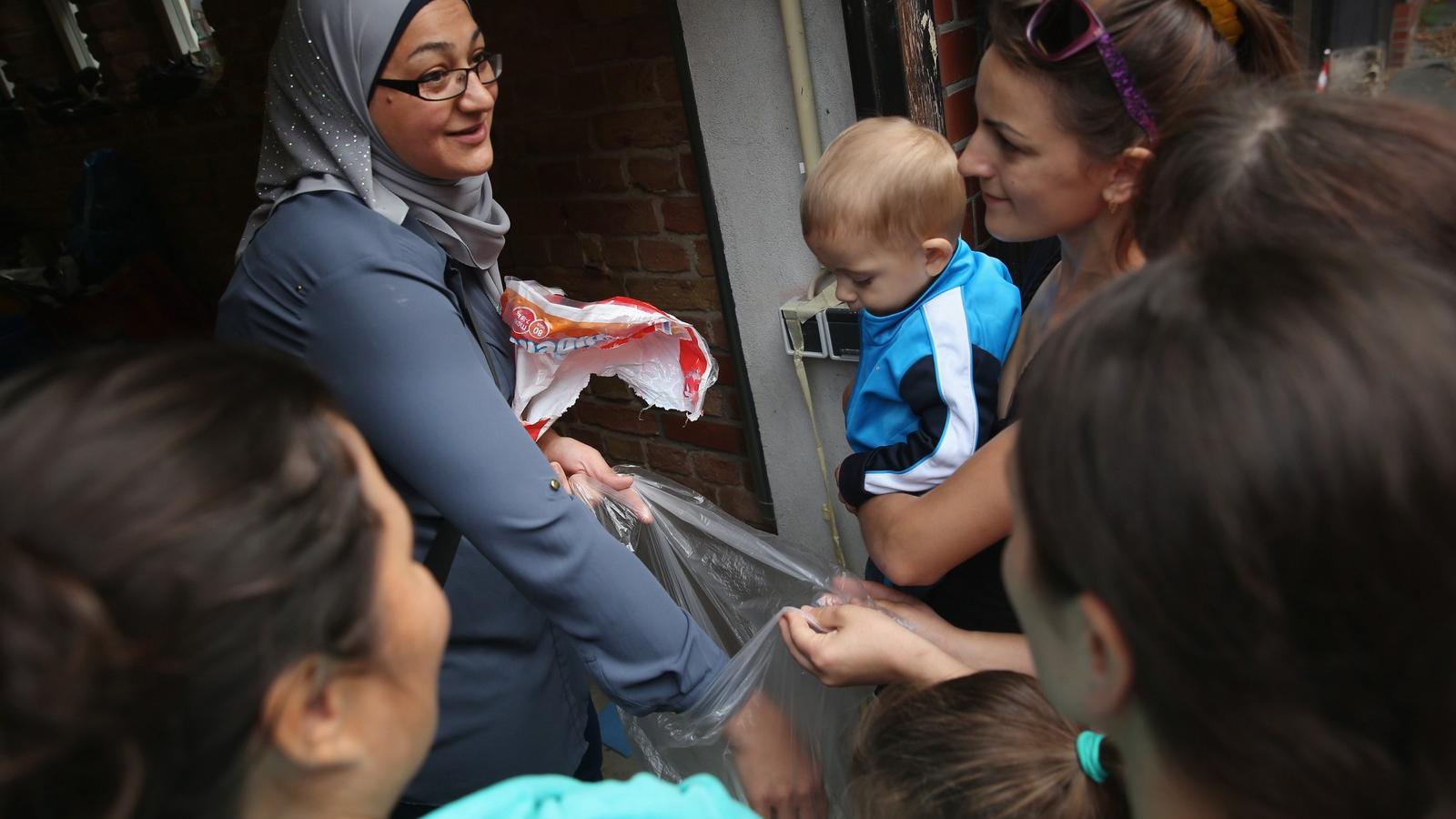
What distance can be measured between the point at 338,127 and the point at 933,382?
3.52 ft

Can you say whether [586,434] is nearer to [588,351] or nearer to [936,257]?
[588,351]

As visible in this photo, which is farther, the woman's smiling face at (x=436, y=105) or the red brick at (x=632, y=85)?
the red brick at (x=632, y=85)

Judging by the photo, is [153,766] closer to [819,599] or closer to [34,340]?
[819,599]

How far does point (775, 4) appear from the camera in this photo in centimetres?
211

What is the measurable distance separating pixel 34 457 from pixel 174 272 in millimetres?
4411

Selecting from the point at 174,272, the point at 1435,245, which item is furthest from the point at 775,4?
the point at 174,272

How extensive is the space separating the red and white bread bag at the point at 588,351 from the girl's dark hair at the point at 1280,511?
3.63 feet

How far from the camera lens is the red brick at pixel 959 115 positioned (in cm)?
209

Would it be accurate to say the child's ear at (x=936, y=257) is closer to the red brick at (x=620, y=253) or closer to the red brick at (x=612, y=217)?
the red brick at (x=612, y=217)

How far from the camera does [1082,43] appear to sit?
127cm

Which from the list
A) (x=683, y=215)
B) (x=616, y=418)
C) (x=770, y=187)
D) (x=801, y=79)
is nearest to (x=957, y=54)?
(x=801, y=79)

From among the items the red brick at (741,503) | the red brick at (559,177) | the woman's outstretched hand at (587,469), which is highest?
the red brick at (559,177)

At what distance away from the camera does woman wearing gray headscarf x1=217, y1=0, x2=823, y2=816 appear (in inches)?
47.6

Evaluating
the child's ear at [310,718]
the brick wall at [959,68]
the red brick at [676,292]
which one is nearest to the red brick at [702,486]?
the red brick at [676,292]
